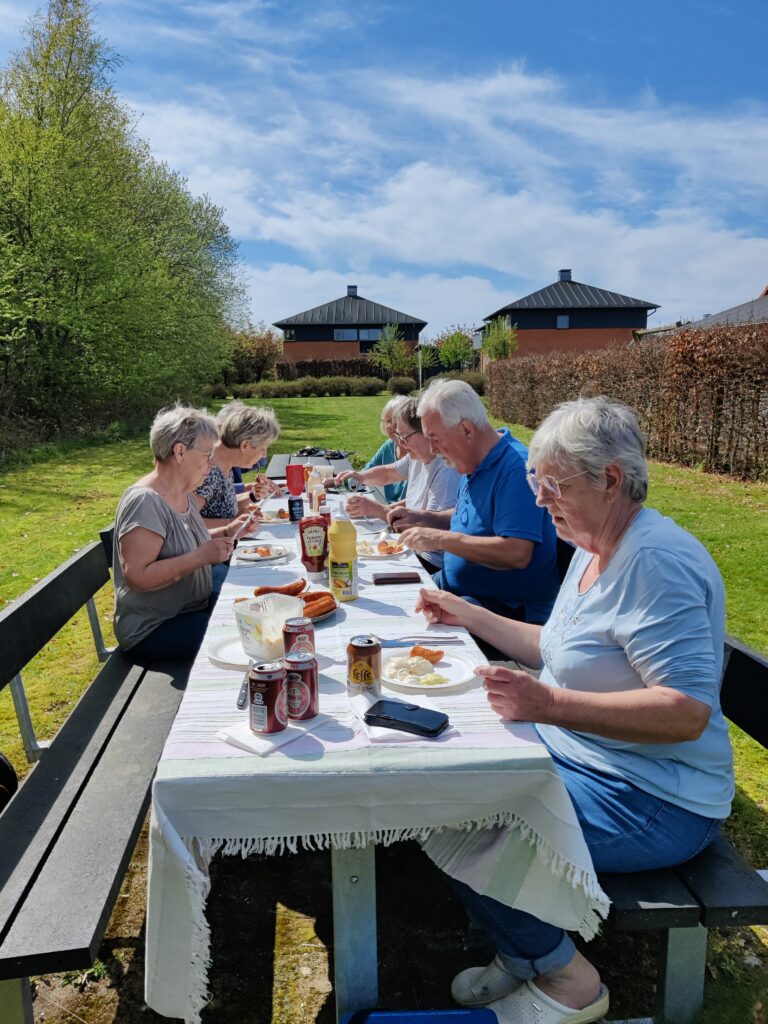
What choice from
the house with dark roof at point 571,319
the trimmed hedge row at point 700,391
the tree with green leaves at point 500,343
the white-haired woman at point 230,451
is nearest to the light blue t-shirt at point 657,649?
the white-haired woman at point 230,451

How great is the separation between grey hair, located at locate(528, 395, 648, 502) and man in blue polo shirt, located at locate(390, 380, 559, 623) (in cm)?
115

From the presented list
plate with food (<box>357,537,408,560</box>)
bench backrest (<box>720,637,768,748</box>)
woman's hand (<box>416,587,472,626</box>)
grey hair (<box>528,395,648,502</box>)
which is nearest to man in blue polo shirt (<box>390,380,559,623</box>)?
plate with food (<box>357,537,408,560</box>)

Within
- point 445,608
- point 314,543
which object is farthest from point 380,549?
point 445,608

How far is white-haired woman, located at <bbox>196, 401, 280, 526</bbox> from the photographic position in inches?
187

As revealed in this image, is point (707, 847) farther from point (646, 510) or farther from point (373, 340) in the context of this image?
point (373, 340)

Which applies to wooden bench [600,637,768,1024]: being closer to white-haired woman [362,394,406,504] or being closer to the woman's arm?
the woman's arm

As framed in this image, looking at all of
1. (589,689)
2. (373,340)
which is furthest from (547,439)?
(373,340)

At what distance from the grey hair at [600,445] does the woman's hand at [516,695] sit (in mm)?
604

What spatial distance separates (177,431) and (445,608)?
155 centimetres

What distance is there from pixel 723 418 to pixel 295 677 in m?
11.0

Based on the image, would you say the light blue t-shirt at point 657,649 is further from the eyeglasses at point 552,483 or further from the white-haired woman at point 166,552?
the white-haired woman at point 166,552

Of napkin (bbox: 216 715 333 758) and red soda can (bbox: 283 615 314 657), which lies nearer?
napkin (bbox: 216 715 333 758)

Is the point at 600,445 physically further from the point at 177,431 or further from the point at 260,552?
the point at 260,552

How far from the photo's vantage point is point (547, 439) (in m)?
2.08
